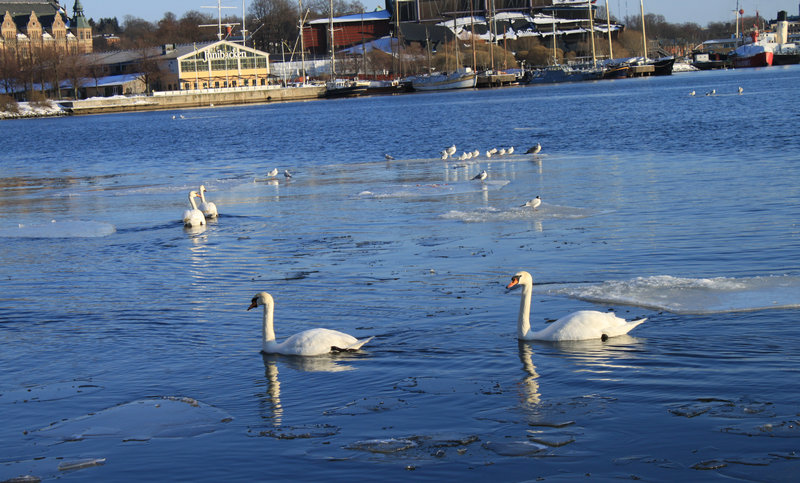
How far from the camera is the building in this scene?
159 m

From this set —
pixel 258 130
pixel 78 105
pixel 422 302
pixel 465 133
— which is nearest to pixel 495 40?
pixel 78 105

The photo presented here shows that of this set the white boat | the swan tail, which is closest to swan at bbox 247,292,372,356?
the swan tail

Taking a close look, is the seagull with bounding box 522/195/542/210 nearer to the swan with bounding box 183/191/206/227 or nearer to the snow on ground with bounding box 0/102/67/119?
the swan with bounding box 183/191/206/227

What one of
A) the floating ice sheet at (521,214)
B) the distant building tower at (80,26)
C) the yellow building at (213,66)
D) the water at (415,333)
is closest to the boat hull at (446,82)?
the yellow building at (213,66)

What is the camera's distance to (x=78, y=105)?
4582 inches

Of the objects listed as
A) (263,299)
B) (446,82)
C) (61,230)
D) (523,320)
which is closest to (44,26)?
(446,82)

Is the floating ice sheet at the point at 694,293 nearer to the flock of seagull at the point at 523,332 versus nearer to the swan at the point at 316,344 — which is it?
the flock of seagull at the point at 523,332

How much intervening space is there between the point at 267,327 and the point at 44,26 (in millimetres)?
179853

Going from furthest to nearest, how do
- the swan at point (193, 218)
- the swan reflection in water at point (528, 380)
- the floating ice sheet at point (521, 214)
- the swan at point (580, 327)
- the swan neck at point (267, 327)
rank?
the swan at point (193, 218), the floating ice sheet at point (521, 214), the swan neck at point (267, 327), the swan at point (580, 327), the swan reflection in water at point (528, 380)

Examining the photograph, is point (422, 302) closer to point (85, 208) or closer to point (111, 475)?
point (111, 475)

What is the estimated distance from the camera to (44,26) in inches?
6811

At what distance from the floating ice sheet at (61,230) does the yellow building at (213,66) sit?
359ft

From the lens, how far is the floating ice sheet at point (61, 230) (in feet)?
61.1

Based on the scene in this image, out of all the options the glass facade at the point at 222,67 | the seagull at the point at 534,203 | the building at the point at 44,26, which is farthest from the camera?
the building at the point at 44,26
